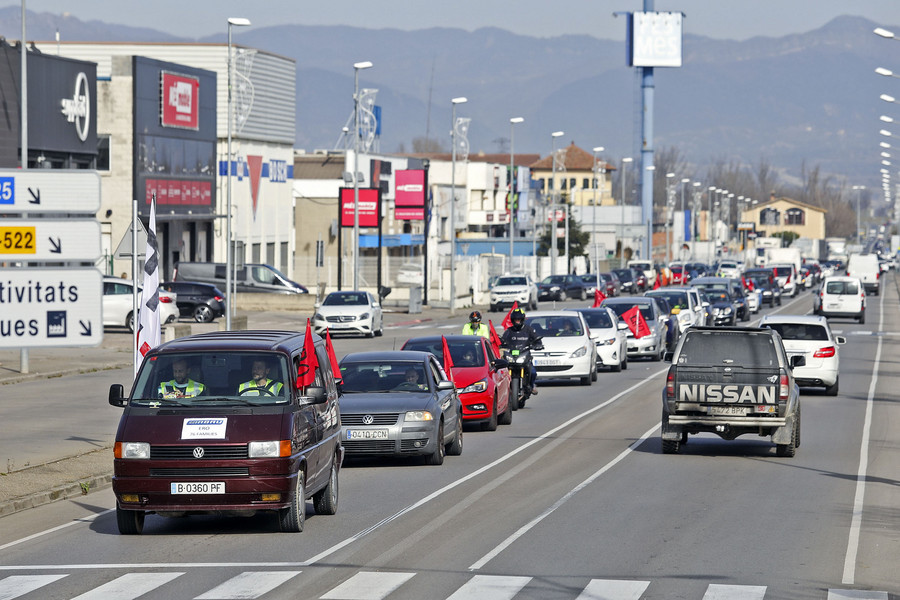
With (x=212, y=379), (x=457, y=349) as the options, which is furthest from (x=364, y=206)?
(x=212, y=379)

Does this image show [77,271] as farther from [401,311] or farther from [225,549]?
[401,311]

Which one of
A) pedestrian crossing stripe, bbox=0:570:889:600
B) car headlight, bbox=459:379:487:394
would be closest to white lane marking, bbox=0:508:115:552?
pedestrian crossing stripe, bbox=0:570:889:600

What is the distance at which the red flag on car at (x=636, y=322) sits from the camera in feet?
126

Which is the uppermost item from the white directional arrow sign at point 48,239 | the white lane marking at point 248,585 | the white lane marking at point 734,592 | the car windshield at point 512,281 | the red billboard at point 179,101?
the red billboard at point 179,101

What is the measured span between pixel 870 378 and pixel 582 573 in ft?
80.7

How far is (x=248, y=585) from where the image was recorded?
10.8m

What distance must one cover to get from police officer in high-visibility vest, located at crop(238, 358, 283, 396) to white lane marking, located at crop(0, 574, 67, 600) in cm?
246

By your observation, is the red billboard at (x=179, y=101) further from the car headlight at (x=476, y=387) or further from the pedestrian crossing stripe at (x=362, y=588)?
the pedestrian crossing stripe at (x=362, y=588)

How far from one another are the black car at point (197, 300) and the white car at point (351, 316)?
419 cm

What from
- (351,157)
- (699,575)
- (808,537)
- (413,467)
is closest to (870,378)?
(413,467)

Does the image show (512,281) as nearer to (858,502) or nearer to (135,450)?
(858,502)

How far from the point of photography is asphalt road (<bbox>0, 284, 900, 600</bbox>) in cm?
1084

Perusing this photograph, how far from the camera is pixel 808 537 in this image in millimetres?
12984

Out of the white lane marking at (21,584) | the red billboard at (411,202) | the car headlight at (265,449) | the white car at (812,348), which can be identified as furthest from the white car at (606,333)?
the red billboard at (411,202)
